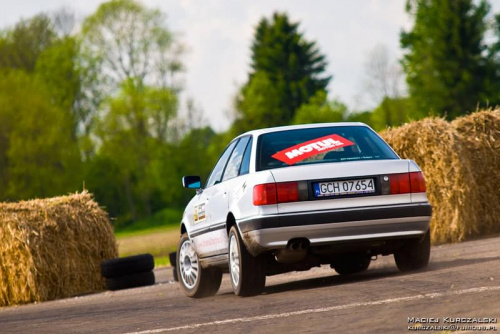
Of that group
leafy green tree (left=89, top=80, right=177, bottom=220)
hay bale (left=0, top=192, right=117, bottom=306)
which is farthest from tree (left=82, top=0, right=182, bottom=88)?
hay bale (left=0, top=192, right=117, bottom=306)

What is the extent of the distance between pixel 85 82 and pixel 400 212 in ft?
213

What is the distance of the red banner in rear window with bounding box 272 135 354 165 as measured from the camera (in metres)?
10.5

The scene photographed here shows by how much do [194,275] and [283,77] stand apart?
74.6 meters

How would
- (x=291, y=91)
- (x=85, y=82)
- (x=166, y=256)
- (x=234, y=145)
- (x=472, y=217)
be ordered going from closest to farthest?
(x=234, y=145)
(x=472, y=217)
(x=166, y=256)
(x=85, y=82)
(x=291, y=91)

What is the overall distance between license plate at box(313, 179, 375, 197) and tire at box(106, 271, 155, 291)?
8421 millimetres

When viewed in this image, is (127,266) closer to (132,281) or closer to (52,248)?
(132,281)

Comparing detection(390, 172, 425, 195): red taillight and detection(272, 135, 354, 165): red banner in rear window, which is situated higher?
detection(272, 135, 354, 165): red banner in rear window

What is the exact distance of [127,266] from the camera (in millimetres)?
18141

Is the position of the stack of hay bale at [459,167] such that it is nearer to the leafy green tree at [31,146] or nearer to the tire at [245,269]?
the tire at [245,269]

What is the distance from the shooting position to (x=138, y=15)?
245ft

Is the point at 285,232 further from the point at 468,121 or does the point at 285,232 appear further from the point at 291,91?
the point at 291,91

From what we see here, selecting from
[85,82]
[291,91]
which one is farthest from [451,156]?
[291,91]

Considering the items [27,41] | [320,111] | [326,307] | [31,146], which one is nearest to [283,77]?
[320,111]

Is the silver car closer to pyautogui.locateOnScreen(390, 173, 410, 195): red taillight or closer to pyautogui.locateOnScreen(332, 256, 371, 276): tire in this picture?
pyautogui.locateOnScreen(390, 173, 410, 195): red taillight
